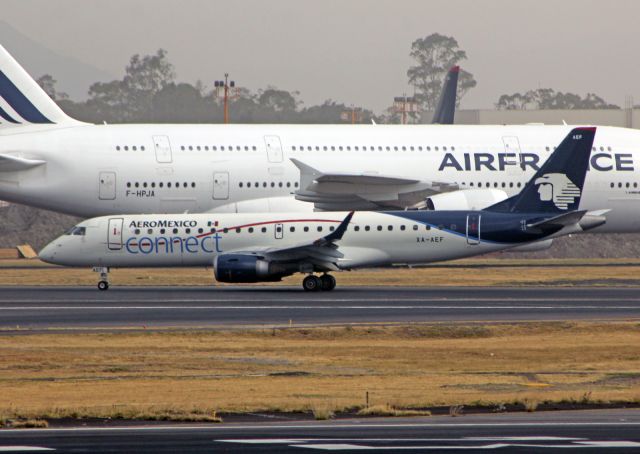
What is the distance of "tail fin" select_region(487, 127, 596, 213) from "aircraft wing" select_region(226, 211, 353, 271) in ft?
18.6

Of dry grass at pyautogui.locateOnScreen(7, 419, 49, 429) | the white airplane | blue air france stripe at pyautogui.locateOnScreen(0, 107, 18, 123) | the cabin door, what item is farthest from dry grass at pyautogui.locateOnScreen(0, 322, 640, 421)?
blue air france stripe at pyautogui.locateOnScreen(0, 107, 18, 123)

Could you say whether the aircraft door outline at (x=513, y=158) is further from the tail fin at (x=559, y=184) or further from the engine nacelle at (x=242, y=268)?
the engine nacelle at (x=242, y=268)

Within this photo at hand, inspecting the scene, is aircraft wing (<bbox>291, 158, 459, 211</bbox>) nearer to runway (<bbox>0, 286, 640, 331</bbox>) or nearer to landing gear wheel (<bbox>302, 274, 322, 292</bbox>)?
runway (<bbox>0, 286, 640, 331</bbox>)

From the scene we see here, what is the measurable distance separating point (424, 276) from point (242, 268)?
11914 millimetres

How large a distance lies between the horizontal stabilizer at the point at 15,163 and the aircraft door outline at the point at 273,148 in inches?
359

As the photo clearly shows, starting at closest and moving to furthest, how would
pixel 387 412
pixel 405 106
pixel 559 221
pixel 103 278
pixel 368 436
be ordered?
pixel 368 436 → pixel 387 412 → pixel 559 221 → pixel 103 278 → pixel 405 106

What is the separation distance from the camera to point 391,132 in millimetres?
56500

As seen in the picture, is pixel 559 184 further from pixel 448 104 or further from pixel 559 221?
pixel 448 104

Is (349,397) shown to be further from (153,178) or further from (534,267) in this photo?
(534,267)

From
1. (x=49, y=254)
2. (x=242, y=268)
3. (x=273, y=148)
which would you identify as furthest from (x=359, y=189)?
(x=49, y=254)

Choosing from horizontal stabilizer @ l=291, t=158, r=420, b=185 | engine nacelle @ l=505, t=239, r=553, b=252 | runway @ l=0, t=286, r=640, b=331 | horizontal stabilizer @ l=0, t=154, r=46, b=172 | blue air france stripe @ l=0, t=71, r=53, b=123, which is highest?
blue air france stripe @ l=0, t=71, r=53, b=123

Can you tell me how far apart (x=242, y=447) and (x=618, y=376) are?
400 inches

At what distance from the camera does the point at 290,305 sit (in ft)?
128

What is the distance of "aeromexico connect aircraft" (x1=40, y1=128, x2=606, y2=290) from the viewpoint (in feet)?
148
